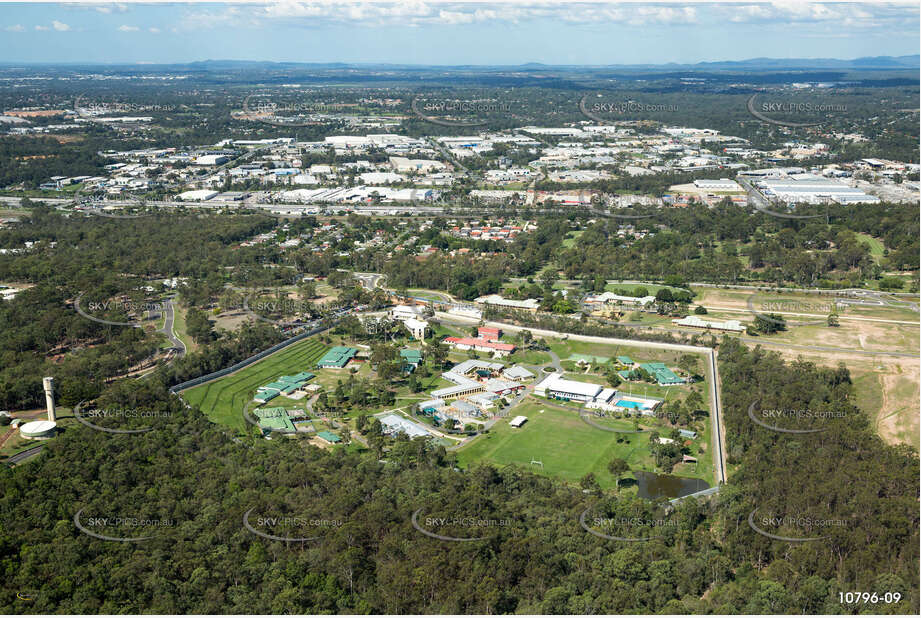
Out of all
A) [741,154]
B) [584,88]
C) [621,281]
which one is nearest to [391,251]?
[621,281]

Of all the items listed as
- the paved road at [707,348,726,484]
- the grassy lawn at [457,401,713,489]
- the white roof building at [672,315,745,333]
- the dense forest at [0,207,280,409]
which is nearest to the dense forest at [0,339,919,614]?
the paved road at [707,348,726,484]

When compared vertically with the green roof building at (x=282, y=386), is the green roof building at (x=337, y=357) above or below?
above

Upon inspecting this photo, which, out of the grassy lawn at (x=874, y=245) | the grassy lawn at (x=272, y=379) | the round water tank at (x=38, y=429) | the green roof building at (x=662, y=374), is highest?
the grassy lawn at (x=874, y=245)

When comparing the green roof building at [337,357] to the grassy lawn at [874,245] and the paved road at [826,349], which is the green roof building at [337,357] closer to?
the paved road at [826,349]

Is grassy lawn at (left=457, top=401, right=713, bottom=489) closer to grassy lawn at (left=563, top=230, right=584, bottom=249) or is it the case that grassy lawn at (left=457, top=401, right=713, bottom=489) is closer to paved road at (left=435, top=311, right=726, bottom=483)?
paved road at (left=435, top=311, right=726, bottom=483)

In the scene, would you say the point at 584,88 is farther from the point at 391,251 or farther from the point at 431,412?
the point at 431,412

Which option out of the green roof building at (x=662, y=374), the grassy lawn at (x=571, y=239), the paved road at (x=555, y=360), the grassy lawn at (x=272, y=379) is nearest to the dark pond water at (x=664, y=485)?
the green roof building at (x=662, y=374)
